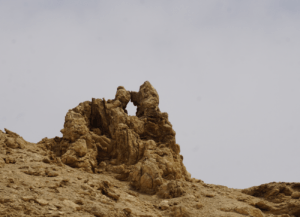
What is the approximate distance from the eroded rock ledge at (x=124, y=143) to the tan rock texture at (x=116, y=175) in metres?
0.06

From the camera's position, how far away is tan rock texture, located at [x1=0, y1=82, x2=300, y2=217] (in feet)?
49.4

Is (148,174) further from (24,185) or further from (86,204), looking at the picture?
(24,185)

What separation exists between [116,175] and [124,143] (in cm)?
248

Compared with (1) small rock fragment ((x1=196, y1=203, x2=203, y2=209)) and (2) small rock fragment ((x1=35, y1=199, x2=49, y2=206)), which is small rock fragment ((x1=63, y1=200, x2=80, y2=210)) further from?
(1) small rock fragment ((x1=196, y1=203, x2=203, y2=209))

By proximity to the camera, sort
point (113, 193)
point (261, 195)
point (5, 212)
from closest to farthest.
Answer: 1. point (5, 212)
2. point (113, 193)
3. point (261, 195)

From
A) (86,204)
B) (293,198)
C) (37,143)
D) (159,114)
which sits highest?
(159,114)

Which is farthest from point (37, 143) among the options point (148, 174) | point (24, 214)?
point (24, 214)

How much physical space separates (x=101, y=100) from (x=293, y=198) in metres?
14.3

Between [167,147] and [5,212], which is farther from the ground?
[167,147]

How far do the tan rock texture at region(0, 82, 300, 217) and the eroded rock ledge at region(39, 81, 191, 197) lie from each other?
57 mm

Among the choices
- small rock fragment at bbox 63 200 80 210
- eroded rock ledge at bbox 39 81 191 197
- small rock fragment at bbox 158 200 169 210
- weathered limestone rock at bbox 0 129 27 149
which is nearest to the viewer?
small rock fragment at bbox 63 200 80 210

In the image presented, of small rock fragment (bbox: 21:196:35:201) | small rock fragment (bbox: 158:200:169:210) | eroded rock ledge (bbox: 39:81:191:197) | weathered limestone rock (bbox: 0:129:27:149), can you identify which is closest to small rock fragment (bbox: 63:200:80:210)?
small rock fragment (bbox: 21:196:35:201)

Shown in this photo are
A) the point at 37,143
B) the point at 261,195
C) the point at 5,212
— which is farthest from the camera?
the point at 37,143

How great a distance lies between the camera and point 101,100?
25234 millimetres
